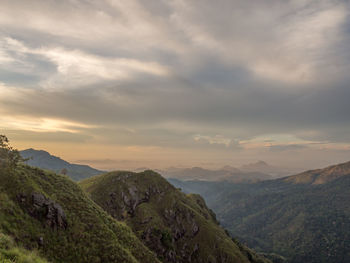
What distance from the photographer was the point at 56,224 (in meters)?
41.9

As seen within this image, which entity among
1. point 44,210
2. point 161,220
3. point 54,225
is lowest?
point 161,220

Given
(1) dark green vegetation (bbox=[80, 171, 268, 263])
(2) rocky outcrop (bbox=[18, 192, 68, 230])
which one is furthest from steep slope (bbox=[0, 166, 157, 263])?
(1) dark green vegetation (bbox=[80, 171, 268, 263])

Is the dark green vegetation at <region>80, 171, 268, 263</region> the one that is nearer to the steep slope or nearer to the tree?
the steep slope

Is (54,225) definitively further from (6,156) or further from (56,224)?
(6,156)

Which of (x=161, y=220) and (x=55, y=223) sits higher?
(x=55, y=223)

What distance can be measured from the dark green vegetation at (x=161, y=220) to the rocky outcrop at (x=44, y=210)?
6752 centimetres

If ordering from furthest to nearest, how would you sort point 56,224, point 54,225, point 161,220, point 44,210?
point 161,220 < point 44,210 < point 56,224 < point 54,225

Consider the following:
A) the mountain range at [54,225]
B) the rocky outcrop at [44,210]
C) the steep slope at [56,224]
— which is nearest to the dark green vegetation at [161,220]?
the mountain range at [54,225]

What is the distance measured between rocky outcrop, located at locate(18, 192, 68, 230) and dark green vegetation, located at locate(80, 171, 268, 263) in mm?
67522

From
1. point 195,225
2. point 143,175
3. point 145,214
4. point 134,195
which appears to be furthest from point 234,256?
point 143,175

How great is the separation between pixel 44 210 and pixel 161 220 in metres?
→ 89.5

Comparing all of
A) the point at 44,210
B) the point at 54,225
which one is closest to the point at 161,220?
the point at 54,225

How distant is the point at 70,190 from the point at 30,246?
22.4 meters

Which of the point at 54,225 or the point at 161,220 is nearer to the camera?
the point at 54,225
